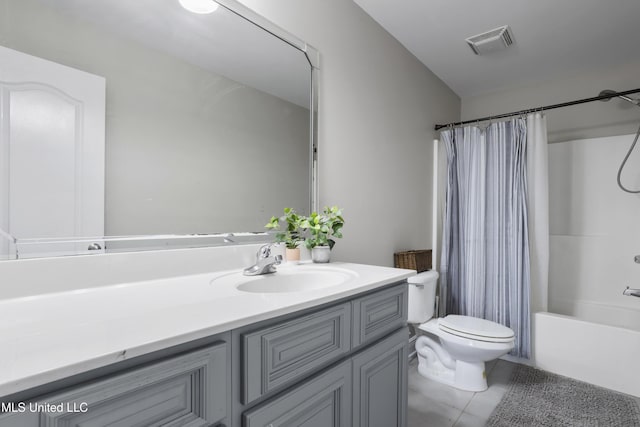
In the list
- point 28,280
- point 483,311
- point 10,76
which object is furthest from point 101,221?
point 483,311

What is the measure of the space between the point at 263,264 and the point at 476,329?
1409 millimetres

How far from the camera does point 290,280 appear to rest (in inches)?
49.8

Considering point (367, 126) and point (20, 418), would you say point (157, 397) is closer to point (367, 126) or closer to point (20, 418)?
point (20, 418)

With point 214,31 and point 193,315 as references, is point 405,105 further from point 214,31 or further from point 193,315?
point 193,315

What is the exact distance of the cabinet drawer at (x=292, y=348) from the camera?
71cm

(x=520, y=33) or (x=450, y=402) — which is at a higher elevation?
(x=520, y=33)

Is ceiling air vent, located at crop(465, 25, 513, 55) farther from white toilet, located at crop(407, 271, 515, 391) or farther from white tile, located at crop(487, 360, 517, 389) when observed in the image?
white tile, located at crop(487, 360, 517, 389)

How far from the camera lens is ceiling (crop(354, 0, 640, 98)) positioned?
1941 mm

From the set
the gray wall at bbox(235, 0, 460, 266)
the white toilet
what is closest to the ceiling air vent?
the gray wall at bbox(235, 0, 460, 266)

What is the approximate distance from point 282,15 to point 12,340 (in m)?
1.54

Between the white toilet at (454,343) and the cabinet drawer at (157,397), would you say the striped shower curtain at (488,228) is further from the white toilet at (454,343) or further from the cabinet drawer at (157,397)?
the cabinet drawer at (157,397)

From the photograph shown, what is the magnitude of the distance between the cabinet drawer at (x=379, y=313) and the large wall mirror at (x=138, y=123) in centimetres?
60

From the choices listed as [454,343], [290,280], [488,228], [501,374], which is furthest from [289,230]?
[501,374]

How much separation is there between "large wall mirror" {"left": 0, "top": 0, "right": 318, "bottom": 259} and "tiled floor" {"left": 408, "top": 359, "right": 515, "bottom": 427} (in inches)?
52.4
